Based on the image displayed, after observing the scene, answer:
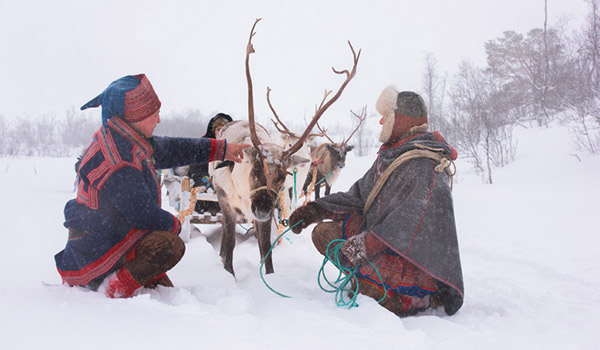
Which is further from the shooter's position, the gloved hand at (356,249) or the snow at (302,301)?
the gloved hand at (356,249)

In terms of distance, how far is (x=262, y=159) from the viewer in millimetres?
3146

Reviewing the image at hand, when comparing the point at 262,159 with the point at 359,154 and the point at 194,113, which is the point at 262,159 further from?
the point at 194,113

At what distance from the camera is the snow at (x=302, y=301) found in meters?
1.43

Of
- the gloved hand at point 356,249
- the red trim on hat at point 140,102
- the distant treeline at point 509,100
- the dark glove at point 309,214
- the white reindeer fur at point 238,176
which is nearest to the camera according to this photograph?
the red trim on hat at point 140,102

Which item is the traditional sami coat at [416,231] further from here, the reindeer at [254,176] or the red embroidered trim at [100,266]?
the red embroidered trim at [100,266]

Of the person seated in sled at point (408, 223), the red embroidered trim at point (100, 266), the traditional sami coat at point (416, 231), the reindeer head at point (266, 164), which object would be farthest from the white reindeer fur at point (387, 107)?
the red embroidered trim at point (100, 266)

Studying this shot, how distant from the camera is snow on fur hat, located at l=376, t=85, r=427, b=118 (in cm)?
253

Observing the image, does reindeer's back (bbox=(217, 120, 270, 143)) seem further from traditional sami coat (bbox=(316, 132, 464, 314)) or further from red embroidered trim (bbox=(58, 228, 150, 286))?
red embroidered trim (bbox=(58, 228, 150, 286))

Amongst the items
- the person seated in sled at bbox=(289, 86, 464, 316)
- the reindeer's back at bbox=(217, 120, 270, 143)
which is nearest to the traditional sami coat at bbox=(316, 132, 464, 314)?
the person seated in sled at bbox=(289, 86, 464, 316)

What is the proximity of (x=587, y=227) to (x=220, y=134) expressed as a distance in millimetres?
4713

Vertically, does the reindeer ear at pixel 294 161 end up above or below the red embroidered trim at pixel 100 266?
above

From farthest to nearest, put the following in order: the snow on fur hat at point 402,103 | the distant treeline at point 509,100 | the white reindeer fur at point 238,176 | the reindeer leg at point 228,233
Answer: the distant treeline at point 509,100 → the reindeer leg at point 228,233 → the white reindeer fur at point 238,176 → the snow on fur hat at point 402,103

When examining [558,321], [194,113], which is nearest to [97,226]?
[558,321]

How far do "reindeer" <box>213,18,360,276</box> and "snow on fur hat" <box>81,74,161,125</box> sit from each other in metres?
0.95
